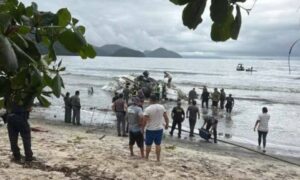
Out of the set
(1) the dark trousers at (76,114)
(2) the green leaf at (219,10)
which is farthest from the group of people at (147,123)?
(1) the dark trousers at (76,114)

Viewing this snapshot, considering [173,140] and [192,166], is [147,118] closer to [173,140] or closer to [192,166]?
[192,166]

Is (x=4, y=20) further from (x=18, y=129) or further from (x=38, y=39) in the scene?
(x=18, y=129)

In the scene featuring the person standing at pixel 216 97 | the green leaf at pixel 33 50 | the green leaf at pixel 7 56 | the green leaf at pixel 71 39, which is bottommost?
the person standing at pixel 216 97

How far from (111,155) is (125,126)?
5.63 m

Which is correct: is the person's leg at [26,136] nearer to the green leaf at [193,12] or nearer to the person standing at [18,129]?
the person standing at [18,129]

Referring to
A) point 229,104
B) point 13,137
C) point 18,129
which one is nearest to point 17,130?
point 18,129

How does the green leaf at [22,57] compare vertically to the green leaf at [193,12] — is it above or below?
below

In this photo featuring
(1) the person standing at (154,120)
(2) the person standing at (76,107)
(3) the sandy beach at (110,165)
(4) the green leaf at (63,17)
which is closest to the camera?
(4) the green leaf at (63,17)

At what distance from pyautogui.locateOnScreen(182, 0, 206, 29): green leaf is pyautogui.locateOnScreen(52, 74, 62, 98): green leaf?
611 millimetres

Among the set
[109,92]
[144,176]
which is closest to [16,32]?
[144,176]

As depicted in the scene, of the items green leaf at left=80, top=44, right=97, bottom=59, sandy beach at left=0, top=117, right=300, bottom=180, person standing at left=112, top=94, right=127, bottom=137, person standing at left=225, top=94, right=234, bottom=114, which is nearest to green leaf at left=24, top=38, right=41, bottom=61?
green leaf at left=80, top=44, right=97, bottom=59

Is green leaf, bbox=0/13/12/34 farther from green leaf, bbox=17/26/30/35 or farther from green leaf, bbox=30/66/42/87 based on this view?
green leaf, bbox=30/66/42/87

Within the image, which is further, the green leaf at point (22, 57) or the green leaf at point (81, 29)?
the green leaf at point (81, 29)

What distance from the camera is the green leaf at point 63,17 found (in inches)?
79.0
